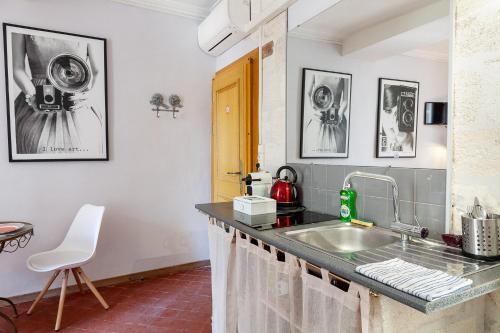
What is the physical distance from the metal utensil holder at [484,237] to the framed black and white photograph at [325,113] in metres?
0.86

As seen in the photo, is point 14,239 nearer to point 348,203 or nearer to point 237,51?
point 348,203

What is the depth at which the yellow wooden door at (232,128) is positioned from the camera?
278 cm

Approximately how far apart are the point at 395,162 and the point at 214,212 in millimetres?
1114

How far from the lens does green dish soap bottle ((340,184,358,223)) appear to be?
5.57 ft

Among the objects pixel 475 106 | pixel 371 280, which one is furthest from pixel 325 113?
pixel 371 280

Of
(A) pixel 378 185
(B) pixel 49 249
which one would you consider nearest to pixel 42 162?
(B) pixel 49 249

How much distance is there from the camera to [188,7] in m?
3.29

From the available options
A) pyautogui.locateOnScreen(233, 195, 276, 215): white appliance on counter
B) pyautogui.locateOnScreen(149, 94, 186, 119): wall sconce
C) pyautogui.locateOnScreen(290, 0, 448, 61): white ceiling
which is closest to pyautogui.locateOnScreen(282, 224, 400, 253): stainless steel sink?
pyautogui.locateOnScreen(233, 195, 276, 215): white appliance on counter

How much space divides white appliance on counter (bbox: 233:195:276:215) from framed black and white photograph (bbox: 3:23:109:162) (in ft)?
5.80

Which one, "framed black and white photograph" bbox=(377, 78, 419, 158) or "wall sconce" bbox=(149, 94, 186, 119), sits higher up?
"wall sconce" bbox=(149, 94, 186, 119)

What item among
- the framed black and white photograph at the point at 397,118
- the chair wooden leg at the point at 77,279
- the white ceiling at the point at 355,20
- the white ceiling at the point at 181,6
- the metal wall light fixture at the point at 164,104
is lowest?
the chair wooden leg at the point at 77,279

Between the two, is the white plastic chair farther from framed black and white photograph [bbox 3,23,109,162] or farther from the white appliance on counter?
the white appliance on counter

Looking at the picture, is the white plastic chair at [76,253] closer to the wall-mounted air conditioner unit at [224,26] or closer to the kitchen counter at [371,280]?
the kitchen counter at [371,280]

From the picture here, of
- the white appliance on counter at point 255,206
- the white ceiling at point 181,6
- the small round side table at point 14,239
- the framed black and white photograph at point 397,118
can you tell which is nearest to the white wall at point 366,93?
the framed black and white photograph at point 397,118
